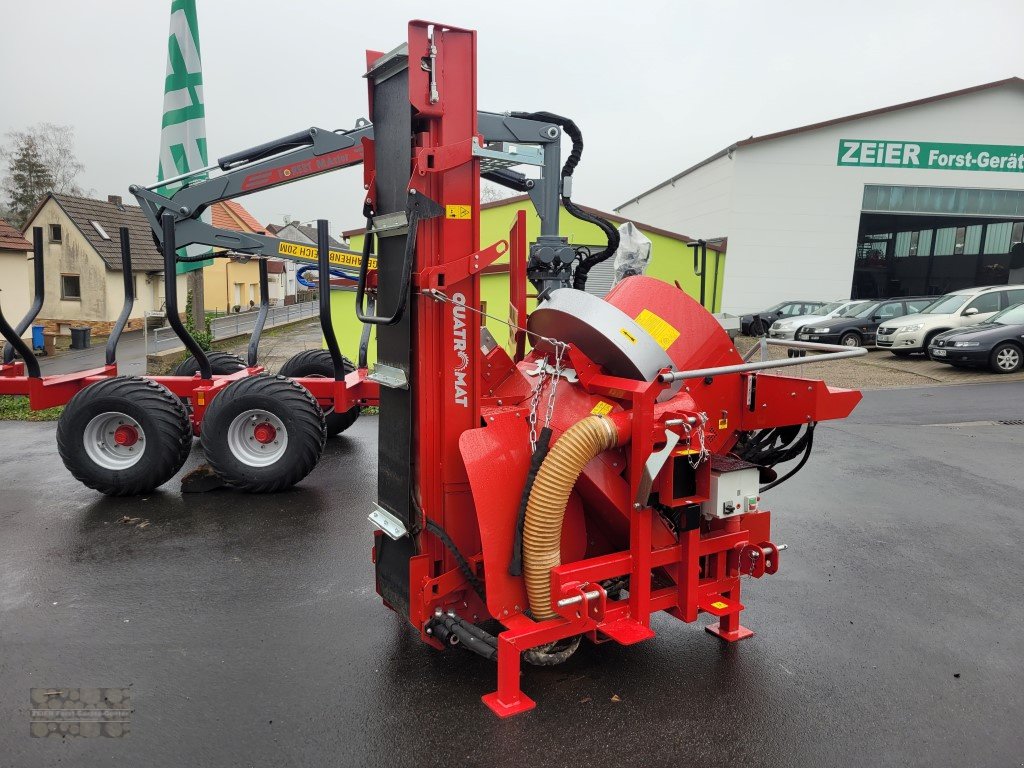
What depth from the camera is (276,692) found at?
11.2 feet

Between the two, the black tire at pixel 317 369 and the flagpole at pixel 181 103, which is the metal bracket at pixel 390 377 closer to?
the black tire at pixel 317 369

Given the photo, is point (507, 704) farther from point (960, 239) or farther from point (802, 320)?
point (960, 239)

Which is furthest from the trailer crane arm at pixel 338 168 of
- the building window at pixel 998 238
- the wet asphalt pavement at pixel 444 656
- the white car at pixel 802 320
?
the building window at pixel 998 238

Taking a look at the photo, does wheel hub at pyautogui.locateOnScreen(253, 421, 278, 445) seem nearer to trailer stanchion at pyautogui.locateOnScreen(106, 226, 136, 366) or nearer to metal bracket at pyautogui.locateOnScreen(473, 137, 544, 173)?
trailer stanchion at pyautogui.locateOnScreen(106, 226, 136, 366)

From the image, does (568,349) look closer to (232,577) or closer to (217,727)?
(217,727)

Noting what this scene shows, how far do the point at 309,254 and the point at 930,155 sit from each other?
2377cm

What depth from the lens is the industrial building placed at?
23.8m

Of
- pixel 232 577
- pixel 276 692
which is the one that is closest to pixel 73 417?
pixel 232 577

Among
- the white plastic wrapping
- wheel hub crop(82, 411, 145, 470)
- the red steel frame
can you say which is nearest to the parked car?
the red steel frame

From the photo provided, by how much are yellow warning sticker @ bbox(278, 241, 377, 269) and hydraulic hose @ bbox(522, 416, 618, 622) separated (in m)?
5.18

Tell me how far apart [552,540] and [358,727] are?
1187 millimetres

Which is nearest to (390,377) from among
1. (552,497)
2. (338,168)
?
(552,497)

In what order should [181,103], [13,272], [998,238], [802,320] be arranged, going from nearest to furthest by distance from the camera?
[181,103]
[802,320]
[13,272]
[998,238]

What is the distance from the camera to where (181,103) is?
11.8 meters
